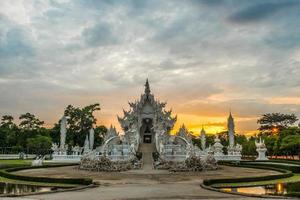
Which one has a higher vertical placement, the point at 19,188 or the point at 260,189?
the point at 19,188

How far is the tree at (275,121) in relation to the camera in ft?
322

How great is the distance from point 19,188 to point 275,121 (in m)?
88.7

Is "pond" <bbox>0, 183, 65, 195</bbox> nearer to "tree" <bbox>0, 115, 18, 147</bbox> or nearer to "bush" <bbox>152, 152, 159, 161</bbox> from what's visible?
"bush" <bbox>152, 152, 159, 161</bbox>

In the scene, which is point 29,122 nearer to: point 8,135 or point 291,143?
point 8,135

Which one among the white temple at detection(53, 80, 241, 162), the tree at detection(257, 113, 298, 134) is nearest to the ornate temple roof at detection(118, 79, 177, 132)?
the white temple at detection(53, 80, 241, 162)

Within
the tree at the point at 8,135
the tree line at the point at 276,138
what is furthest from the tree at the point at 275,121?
the tree at the point at 8,135

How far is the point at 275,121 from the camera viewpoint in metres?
99.5

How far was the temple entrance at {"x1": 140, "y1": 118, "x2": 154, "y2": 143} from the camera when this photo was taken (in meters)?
48.7

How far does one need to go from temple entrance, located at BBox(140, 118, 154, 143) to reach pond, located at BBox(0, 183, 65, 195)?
27.5m

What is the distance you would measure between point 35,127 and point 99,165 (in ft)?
171

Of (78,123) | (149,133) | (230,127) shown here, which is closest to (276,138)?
(230,127)

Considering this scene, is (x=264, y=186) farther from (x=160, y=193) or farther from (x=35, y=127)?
(x=35, y=127)

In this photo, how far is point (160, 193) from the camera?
17594 mm

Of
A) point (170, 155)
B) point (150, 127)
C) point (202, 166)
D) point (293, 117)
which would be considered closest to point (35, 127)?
point (150, 127)
